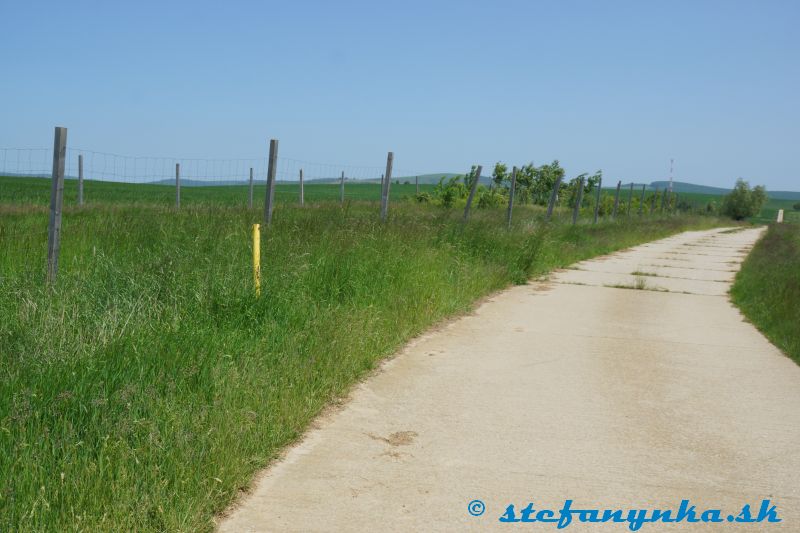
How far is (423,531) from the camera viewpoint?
3.57 m

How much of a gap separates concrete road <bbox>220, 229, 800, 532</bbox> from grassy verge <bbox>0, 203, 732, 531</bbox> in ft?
0.93

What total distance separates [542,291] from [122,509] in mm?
9411

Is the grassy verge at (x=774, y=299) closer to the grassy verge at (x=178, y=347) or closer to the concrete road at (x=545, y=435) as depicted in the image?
the concrete road at (x=545, y=435)

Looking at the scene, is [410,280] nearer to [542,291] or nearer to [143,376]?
[542,291]

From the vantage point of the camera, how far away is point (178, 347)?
4875 mm

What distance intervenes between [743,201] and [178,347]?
73.7m

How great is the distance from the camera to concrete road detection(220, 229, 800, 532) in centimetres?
386

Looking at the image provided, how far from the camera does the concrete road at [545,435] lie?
386 cm

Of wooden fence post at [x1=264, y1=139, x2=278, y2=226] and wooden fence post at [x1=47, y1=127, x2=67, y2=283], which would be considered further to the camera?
wooden fence post at [x1=264, y1=139, x2=278, y2=226]

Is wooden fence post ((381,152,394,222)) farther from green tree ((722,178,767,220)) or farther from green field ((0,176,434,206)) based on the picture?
green tree ((722,178,767,220))

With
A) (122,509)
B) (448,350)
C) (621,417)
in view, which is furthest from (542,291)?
(122,509)

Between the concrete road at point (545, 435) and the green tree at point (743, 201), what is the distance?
67.9 meters

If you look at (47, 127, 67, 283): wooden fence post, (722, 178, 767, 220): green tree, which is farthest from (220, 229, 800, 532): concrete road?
(722, 178, 767, 220): green tree

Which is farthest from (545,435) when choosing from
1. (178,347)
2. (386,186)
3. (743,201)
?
(743,201)
